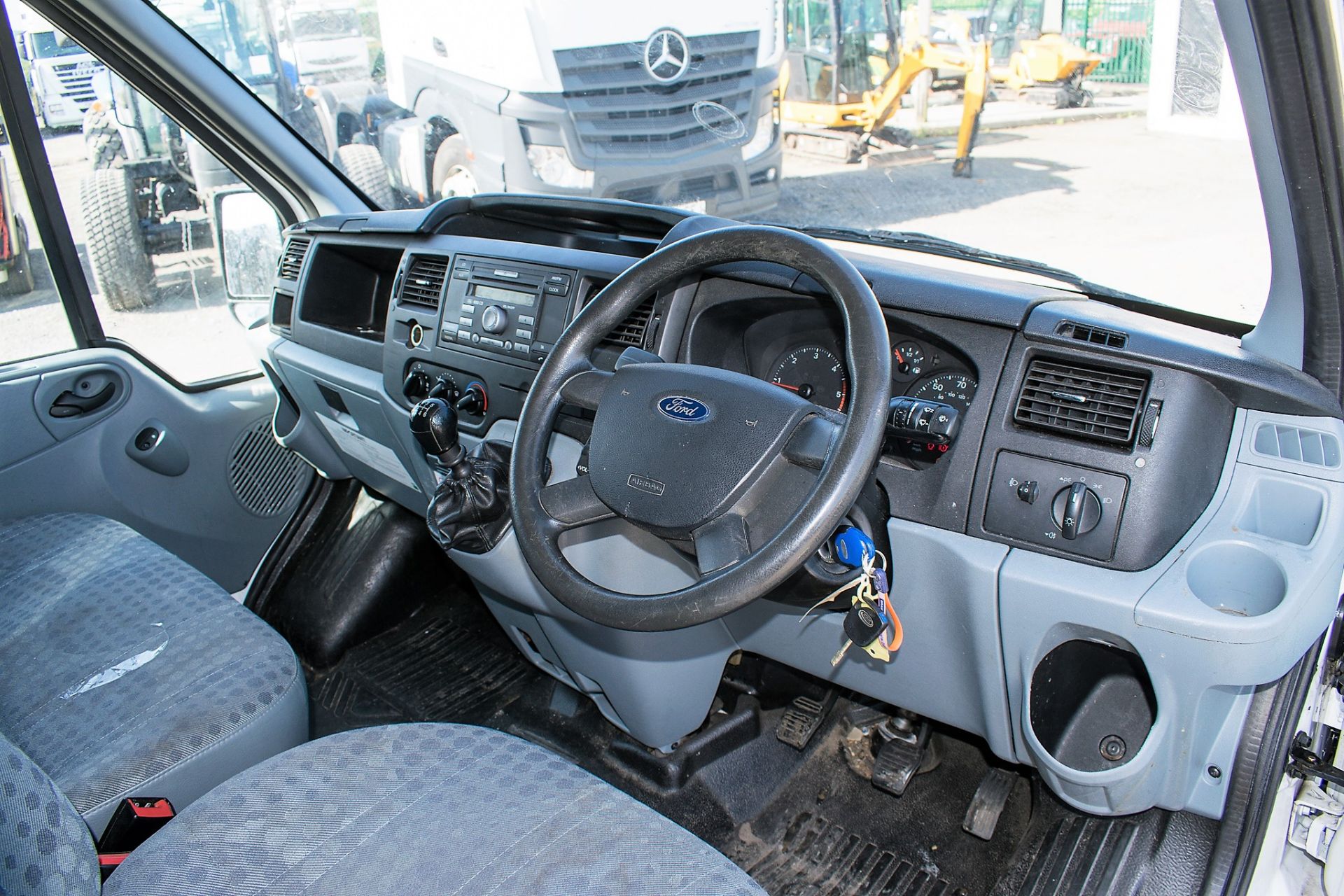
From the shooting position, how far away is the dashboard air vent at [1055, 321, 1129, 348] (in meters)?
1.38

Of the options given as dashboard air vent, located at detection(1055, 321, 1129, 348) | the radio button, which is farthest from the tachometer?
the radio button

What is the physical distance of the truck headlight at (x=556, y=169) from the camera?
99.7 inches

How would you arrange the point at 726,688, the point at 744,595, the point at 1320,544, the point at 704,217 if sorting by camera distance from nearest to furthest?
the point at 744,595 → the point at 1320,544 → the point at 704,217 → the point at 726,688

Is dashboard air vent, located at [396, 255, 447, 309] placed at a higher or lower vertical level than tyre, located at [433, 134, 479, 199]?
lower

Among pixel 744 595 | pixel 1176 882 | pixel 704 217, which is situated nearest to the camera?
pixel 744 595

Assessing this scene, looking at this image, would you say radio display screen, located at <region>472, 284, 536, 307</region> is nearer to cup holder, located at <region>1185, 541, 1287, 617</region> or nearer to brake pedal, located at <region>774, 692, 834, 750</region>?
brake pedal, located at <region>774, 692, 834, 750</region>

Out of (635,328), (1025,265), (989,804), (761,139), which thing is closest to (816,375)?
(635,328)

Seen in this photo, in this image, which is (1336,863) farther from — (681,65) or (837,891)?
(681,65)

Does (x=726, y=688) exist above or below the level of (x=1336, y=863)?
below

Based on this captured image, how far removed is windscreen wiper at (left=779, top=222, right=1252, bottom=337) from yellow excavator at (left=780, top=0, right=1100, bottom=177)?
0.14 meters

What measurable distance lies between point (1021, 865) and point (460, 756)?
1121 mm

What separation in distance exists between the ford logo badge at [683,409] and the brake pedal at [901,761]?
3.78 ft

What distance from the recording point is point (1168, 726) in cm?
142

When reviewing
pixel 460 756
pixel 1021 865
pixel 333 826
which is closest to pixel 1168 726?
pixel 1021 865
